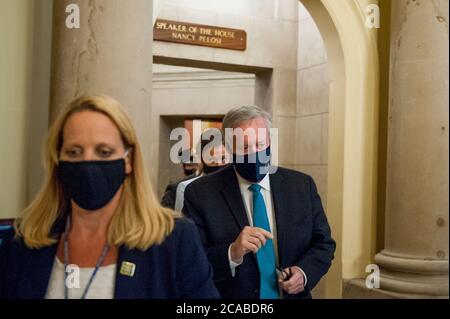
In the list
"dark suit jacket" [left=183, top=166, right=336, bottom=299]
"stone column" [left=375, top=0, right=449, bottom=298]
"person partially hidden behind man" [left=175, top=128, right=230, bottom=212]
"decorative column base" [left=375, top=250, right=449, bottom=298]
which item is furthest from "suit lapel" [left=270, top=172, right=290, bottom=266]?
"decorative column base" [left=375, top=250, right=449, bottom=298]

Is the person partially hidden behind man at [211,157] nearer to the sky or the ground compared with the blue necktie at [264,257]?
nearer to the sky

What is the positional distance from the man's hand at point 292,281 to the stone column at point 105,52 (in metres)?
1.01

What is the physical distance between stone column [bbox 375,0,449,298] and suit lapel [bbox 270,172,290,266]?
0.87 meters

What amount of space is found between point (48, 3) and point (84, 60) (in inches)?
18.1

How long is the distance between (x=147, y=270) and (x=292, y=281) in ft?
2.14

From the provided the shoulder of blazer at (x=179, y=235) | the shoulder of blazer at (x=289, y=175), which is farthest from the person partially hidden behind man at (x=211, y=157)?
the shoulder of blazer at (x=179, y=235)

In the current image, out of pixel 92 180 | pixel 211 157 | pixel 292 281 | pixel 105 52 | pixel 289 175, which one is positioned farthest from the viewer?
pixel 211 157

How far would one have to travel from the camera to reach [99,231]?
1.23 meters

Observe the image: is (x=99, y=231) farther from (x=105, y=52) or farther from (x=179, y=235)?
(x=105, y=52)

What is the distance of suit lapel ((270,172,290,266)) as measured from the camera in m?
1.85

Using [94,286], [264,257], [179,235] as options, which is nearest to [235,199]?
[264,257]

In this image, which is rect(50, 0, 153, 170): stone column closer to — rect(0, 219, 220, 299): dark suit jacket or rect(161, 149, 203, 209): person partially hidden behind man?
rect(161, 149, 203, 209): person partially hidden behind man

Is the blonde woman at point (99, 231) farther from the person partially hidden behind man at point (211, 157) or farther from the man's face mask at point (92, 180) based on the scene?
the person partially hidden behind man at point (211, 157)

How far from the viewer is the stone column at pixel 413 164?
2617mm
